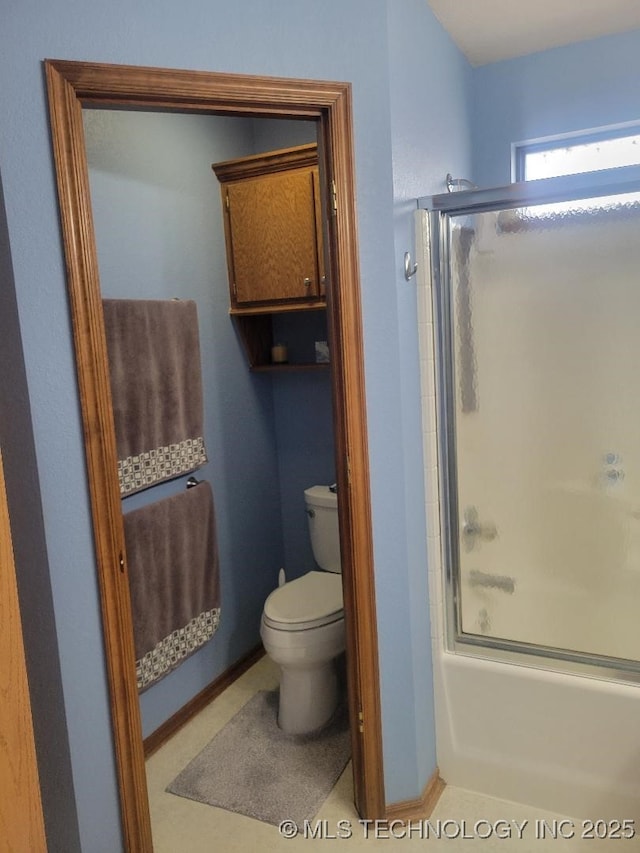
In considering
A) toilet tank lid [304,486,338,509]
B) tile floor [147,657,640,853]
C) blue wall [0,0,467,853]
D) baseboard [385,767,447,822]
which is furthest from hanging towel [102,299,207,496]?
baseboard [385,767,447,822]

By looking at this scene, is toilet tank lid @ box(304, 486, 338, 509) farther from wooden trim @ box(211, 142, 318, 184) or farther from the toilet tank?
wooden trim @ box(211, 142, 318, 184)

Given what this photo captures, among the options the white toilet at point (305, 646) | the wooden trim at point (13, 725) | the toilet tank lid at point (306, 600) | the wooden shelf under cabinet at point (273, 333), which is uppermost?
the wooden shelf under cabinet at point (273, 333)

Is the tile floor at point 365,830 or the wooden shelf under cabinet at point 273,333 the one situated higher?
the wooden shelf under cabinet at point 273,333

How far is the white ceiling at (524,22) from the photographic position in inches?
83.9

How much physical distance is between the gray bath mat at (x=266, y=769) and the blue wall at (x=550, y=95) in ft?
7.40

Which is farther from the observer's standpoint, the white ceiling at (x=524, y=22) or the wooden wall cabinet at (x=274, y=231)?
the wooden wall cabinet at (x=274, y=231)

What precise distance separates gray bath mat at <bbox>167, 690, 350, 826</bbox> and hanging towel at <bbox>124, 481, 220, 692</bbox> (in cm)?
35

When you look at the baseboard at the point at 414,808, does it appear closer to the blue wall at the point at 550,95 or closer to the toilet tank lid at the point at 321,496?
the toilet tank lid at the point at 321,496

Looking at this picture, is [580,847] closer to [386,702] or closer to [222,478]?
[386,702]

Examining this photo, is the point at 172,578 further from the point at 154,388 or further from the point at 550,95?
the point at 550,95

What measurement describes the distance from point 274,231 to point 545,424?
134 cm

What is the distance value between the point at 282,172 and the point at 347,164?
99 centimetres

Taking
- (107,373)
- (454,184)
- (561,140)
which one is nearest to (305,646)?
(107,373)

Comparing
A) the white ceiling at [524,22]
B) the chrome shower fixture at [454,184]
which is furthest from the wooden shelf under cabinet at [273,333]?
the white ceiling at [524,22]
